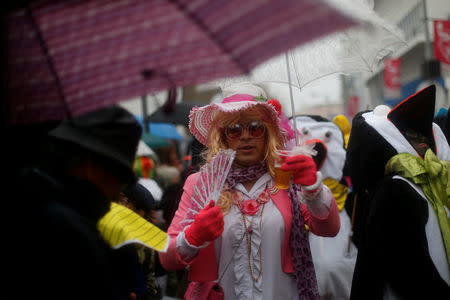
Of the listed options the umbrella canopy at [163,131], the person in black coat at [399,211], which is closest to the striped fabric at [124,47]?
the person in black coat at [399,211]

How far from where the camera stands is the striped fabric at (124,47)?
1.28 metres

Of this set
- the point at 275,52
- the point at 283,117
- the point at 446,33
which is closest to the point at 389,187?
the point at 283,117

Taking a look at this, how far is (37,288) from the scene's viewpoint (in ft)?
3.87

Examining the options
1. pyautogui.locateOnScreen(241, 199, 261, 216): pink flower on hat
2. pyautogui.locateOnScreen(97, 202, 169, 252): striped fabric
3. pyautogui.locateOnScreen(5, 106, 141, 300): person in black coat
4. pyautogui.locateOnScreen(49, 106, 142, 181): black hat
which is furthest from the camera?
pyautogui.locateOnScreen(241, 199, 261, 216): pink flower on hat

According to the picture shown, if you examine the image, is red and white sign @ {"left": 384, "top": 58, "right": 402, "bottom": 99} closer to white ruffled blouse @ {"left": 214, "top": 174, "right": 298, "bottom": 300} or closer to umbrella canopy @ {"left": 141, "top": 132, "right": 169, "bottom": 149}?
umbrella canopy @ {"left": 141, "top": 132, "right": 169, "bottom": 149}

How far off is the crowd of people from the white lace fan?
0.15 ft

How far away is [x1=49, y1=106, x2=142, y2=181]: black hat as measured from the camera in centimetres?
139

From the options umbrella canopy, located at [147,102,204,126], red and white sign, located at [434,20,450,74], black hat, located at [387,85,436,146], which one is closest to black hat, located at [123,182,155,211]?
black hat, located at [387,85,436,146]

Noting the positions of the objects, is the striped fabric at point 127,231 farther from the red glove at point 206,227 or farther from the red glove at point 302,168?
the red glove at point 302,168

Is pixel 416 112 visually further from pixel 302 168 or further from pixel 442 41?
pixel 442 41

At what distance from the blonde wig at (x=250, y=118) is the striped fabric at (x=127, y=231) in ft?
2.42

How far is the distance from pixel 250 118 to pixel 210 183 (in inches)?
21.8

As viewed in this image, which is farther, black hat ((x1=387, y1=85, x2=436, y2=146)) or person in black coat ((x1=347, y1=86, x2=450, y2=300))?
black hat ((x1=387, y1=85, x2=436, y2=146))

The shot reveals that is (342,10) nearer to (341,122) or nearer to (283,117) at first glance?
(283,117)
